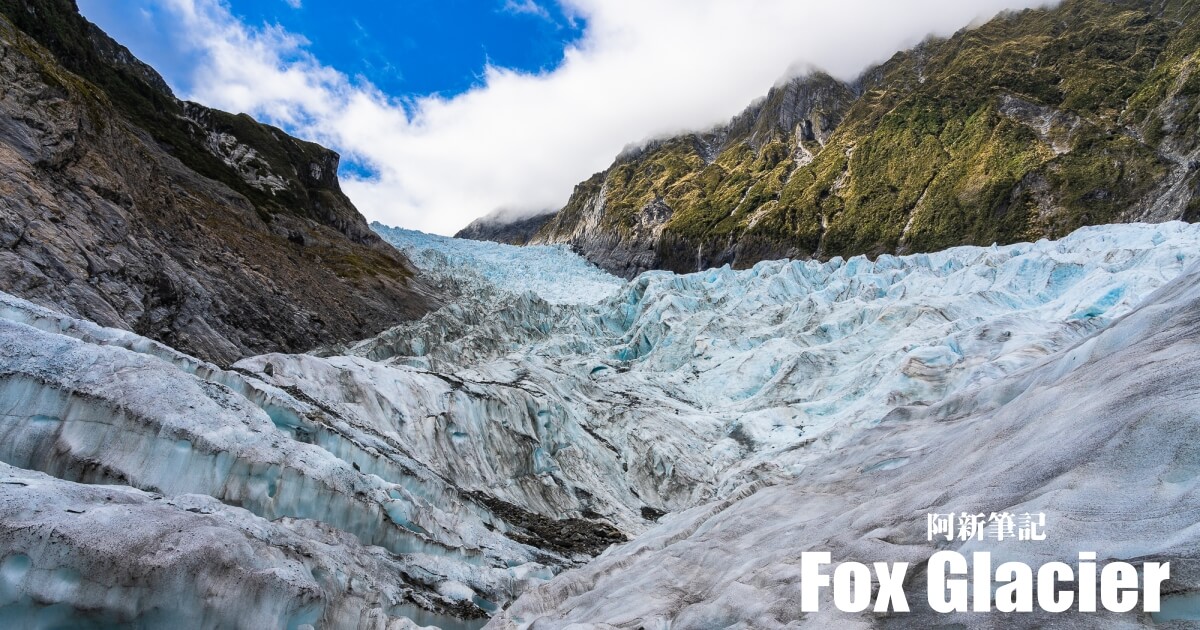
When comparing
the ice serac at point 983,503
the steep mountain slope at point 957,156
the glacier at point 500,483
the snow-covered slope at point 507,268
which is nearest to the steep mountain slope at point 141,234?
the glacier at point 500,483

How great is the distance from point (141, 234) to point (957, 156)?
87423mm

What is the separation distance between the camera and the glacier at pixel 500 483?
604 centimetres

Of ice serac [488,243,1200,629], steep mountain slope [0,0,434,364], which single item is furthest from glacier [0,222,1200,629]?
steep mountain slope [0,0,434,364]

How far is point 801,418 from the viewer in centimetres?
2622

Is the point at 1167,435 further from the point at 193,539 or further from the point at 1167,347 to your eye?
the point at 193,539

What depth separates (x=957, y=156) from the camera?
82125 mm

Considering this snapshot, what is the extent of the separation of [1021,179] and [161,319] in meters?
80.7

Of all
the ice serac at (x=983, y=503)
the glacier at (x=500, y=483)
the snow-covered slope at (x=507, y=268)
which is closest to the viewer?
the ice serac at (x=983, y=503)

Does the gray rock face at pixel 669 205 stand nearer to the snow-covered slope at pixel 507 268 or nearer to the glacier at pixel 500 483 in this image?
the snow-covered slope at pixel 507 268

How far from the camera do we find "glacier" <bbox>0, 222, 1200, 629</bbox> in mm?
6035

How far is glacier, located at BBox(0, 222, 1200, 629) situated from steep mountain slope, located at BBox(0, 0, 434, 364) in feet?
25.4

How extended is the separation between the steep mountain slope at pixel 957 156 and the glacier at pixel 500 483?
52.2 m

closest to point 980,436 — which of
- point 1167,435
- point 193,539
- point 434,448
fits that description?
point 1167,435

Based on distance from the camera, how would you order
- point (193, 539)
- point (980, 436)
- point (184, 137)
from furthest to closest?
point (184, 137) < point (980, 436) < point (193, 539)
